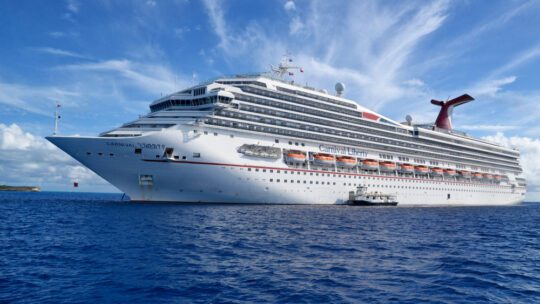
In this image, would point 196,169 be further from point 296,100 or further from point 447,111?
point 447,111

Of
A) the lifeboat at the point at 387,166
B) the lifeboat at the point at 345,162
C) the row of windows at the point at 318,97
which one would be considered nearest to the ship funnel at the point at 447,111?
the lifeboat at the point at 387,166

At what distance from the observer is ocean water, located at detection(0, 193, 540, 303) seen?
10.5 meters

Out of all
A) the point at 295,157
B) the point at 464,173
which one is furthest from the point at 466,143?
the point at 295,157

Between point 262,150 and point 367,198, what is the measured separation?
1847 centimetres

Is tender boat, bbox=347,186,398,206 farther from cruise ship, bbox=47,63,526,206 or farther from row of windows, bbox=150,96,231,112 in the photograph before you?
row of windows, bbox=150,96,231,112

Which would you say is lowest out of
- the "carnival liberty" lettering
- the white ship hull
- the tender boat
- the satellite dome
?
the tender boat

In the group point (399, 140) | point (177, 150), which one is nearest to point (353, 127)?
point (399, 140)

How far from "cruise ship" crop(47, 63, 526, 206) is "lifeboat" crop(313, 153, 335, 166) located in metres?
0.14

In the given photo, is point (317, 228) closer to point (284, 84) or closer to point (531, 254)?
point (531, 254)

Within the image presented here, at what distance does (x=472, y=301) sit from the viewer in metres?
10.6

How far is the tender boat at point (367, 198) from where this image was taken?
49.7 m

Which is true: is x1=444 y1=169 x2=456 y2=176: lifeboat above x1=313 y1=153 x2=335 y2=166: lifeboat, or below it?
below

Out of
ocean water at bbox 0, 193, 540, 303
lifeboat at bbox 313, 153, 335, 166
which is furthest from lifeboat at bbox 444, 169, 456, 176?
ocean water at bbox 0, 193, 540, 303

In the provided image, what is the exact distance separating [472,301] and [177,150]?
30.1 meters
